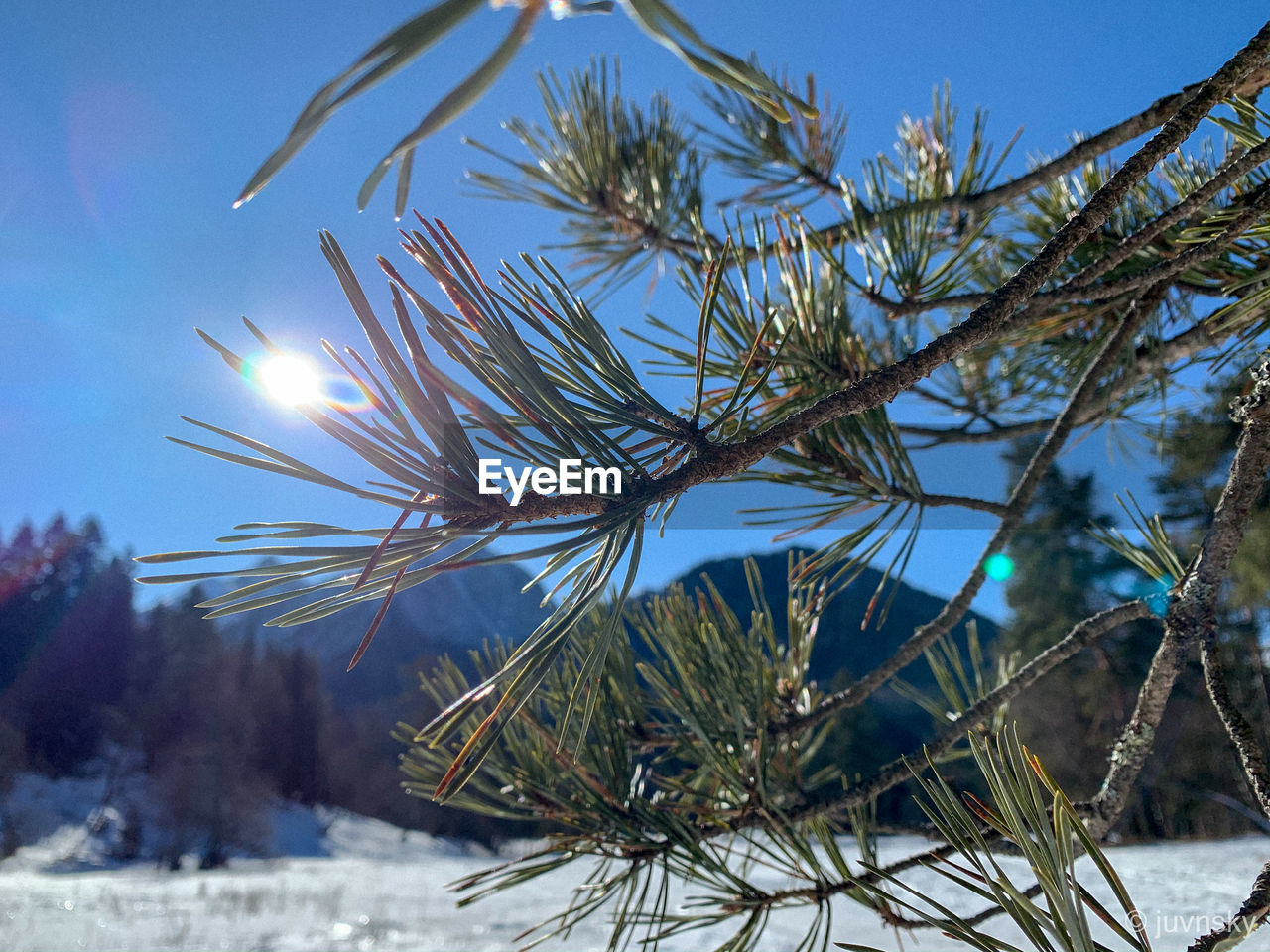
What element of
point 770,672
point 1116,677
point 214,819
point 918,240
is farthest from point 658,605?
point 1116,677

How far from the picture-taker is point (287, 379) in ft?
0.47

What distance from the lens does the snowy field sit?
0.94 metres

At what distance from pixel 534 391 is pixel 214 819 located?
3.93 meters

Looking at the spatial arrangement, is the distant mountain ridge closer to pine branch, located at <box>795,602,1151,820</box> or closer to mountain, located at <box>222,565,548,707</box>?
mountain, located at <box>222,565,548,707</box>

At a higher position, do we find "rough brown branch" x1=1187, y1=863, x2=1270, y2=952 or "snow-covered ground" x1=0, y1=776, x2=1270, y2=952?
"rough brown branch" x1=1187, y1=863, x2=1270, y2=952

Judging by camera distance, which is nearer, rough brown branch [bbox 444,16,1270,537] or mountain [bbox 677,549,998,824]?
rough brown branch [bbox 444,16,1270,537]

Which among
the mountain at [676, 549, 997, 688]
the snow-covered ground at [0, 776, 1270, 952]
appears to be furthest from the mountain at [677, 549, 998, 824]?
the snow-covered ground at [0, 776, 1270, 952]

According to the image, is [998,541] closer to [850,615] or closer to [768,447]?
[768,447]

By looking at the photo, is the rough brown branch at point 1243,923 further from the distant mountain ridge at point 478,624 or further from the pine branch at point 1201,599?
the distant mountain ridge at point 478,624

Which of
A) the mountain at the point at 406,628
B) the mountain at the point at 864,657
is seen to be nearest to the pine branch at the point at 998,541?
the mountain at the point at 864,657

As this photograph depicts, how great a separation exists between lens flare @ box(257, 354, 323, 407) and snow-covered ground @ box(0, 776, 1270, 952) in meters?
0.73

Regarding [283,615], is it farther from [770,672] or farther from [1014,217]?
[1014,217]

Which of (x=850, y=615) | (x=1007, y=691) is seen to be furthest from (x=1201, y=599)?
(x=850, y=615)

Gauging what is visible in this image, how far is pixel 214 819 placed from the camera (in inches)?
125
